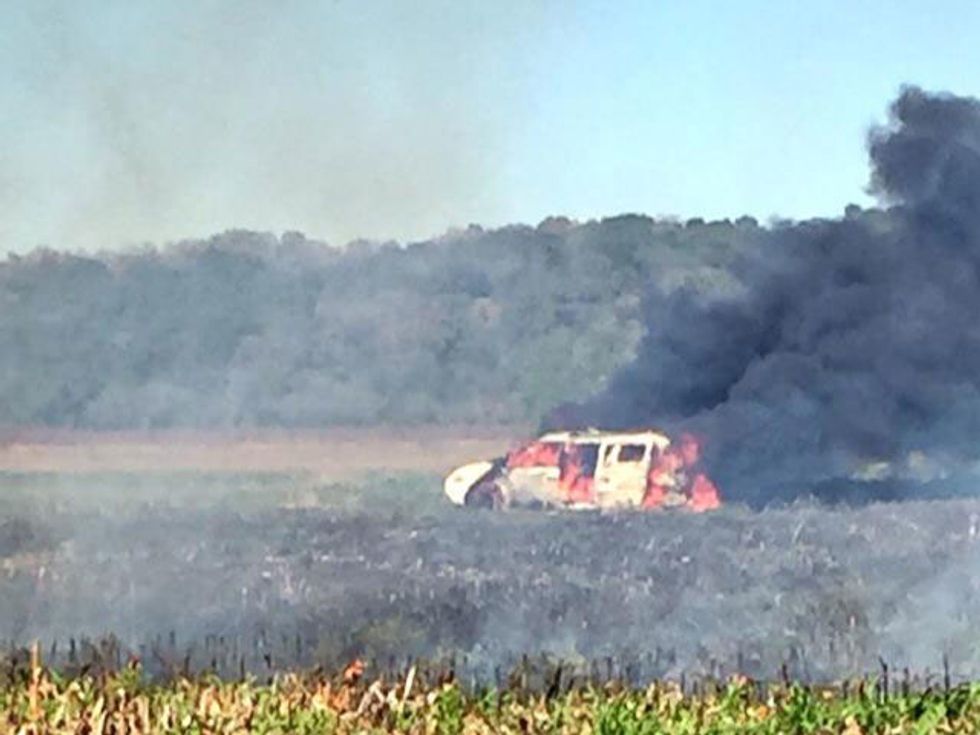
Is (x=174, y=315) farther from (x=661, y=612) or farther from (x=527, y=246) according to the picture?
(x=661, y=612)

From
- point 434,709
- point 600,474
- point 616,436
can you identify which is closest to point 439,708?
point 434,709

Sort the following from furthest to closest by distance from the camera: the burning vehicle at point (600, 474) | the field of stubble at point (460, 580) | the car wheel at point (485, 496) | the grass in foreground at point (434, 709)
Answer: the car wheel at point (485, 496), the burning vehicle at point (600, 474), the field of stubble at point (460, 580), the grass in foreground at point (434, 709)

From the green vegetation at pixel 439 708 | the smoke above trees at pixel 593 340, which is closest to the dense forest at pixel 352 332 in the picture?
the smoke above trees at pixel 593 340

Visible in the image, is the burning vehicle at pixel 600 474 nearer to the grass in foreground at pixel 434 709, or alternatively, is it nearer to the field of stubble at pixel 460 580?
the field of stubble at pixel 460 580

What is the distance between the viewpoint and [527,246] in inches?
1053

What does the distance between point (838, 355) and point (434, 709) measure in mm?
10979

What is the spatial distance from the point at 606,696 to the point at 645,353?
35.8ft

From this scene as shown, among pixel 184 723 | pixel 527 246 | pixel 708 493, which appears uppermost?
pixel 527 246

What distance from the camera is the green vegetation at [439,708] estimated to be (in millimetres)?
14438

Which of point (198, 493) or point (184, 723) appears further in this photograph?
point (198, 493)

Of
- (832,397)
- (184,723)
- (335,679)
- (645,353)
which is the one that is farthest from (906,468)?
(184,723)

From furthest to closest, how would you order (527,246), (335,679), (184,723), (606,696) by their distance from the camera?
1. (527,246)
2. (335,679)
3. (606,696)
4. (184,723)

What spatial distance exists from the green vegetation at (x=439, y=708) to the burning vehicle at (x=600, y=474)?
818cm

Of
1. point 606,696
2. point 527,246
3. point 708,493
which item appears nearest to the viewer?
point 606,696
